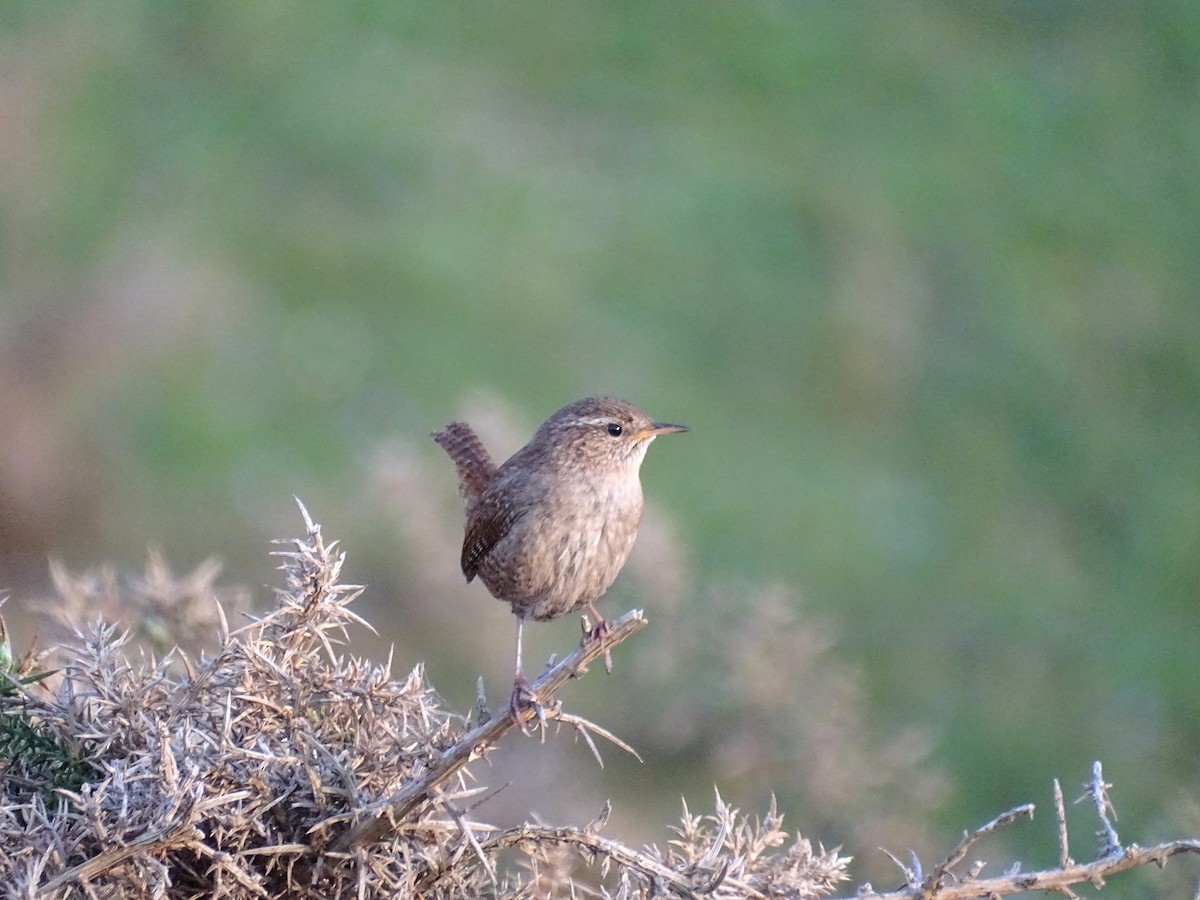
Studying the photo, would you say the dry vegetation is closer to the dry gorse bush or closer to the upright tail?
the dry gorse bush

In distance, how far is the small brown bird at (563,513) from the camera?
3.81 m

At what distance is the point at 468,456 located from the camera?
4.59 m

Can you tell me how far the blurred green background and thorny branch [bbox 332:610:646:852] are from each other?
4.18 meters

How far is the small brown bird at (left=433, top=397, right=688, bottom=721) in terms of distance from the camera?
12.5ft

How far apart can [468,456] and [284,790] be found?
7.76 feet

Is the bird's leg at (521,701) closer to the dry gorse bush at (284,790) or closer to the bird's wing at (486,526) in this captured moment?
the dry gorse bush at (284,790)

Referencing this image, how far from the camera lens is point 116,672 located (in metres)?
2.32

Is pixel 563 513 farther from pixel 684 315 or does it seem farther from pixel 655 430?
pixel 684 315

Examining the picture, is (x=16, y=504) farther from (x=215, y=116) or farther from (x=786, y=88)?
(x=786, y=88)

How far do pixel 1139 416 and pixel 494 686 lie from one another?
16.0 feet

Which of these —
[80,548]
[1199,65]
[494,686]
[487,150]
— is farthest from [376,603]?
[1199,65]

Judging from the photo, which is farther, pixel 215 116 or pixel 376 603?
pixel 215 116

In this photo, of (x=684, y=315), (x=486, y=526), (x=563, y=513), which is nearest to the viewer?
(x=563, y=513)

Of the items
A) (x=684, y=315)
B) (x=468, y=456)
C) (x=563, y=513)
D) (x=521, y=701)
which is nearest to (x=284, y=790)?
(x=521, y=701)
